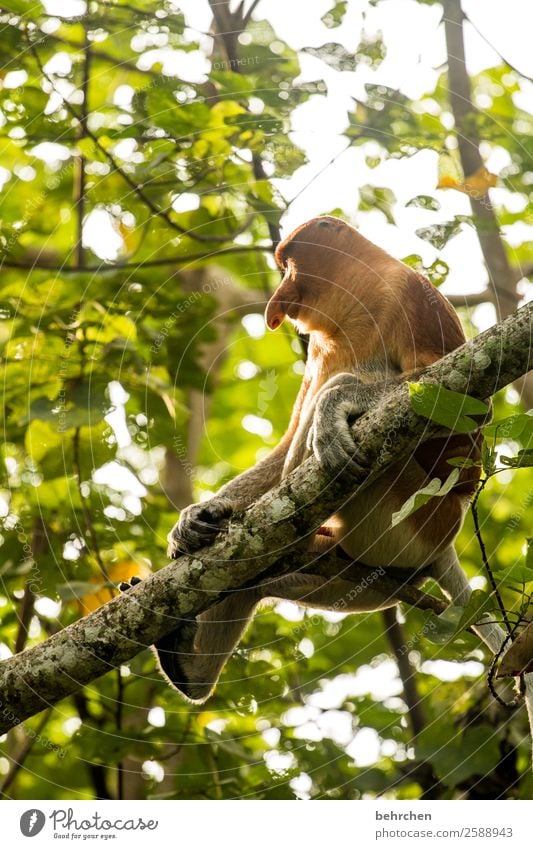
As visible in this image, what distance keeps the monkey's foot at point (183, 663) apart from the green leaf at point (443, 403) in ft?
4.95

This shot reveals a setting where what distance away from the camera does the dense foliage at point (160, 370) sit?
4082mm

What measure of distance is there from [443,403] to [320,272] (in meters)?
1.80

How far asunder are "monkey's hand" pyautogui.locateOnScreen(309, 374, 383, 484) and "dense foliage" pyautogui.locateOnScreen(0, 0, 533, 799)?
927mm

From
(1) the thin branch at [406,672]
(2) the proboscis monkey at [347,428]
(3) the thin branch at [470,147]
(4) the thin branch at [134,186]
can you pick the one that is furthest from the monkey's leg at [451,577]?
(4) the thin branch at [134,186]

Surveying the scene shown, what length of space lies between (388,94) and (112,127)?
4.65ft

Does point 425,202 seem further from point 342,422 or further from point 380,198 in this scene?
point 342,422

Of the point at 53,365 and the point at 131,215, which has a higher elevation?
the point at 131,215

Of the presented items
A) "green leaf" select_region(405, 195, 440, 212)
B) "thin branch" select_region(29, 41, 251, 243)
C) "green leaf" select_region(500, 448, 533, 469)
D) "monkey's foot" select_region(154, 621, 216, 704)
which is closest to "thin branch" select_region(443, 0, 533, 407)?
"green leaf" select_region(405, 195, 440, 212)

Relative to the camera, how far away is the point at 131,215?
4.46 metres

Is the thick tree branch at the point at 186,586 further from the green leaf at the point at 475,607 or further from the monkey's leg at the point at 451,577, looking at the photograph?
the monkey's leg at the point at 451,577

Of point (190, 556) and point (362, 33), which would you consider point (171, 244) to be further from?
point (190, 556)

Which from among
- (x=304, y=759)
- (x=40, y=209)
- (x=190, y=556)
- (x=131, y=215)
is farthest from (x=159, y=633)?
(x=40, y=209)
